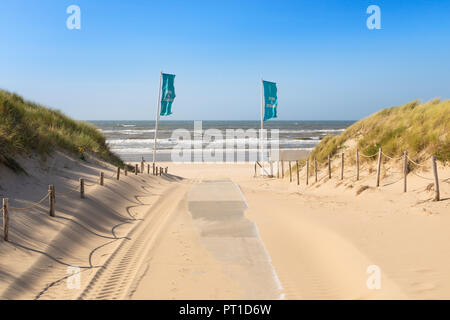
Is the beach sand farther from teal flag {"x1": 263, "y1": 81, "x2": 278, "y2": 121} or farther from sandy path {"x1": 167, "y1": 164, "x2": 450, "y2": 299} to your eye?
teal flag {"x1": 263, "y1": 81, "x2": 278, "y2": 121}

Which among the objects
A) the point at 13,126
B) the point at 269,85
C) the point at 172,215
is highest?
the point at 269,85

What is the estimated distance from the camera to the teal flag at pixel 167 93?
26484 mm

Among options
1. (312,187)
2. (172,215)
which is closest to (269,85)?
(312,187)

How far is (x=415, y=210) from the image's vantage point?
8.90m

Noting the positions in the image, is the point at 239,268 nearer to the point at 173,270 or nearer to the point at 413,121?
the point at 173,270

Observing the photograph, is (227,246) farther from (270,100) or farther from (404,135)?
(270,100)

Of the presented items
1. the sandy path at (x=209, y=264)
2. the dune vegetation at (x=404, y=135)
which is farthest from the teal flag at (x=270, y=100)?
the sandy path at (x=209, y=264)

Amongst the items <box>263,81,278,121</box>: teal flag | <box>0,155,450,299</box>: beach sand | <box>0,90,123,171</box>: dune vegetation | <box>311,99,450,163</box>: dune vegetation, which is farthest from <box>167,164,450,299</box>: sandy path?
<box>263,81,278,121</box>: teal flag

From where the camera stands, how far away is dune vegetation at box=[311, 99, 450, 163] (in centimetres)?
1264

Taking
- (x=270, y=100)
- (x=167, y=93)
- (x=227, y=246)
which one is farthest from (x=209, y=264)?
(x=270, y=100)

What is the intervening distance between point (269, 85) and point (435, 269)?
A: 2283cm

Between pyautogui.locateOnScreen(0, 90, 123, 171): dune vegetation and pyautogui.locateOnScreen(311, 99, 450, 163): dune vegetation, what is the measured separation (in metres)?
13.6

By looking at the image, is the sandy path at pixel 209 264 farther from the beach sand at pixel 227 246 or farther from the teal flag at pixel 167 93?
the teal flag at pixel 167 93

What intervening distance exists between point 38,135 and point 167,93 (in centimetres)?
1405
